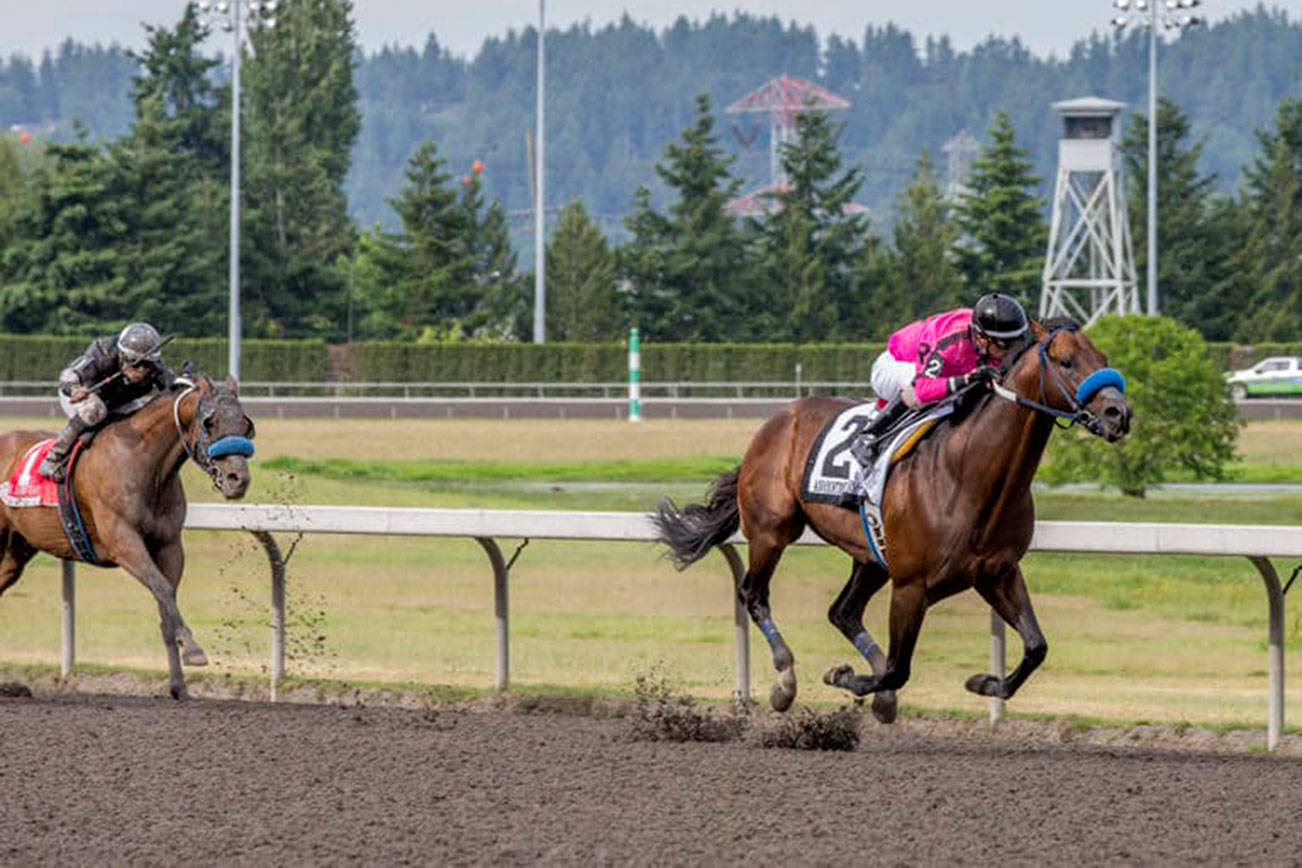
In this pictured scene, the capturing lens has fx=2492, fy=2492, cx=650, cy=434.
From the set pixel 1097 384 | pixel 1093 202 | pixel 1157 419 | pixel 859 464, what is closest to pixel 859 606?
pixel 859 464

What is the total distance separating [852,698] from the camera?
29.8ft

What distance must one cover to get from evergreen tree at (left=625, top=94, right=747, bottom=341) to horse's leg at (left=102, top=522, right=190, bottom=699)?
49367 millimetres

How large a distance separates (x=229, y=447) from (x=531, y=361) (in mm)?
43189

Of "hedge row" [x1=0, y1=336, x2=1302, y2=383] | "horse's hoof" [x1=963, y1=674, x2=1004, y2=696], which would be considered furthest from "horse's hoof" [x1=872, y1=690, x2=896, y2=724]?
"hedge row" [x1=0, y1=336, x2=1302, y2=383]

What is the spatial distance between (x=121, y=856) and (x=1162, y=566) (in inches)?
442

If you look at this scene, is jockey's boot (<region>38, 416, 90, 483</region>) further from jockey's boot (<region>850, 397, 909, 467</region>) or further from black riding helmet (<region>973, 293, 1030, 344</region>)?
black riding helmet (<region>973, 293, 1030, 344</region>)

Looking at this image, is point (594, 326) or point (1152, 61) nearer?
point (1152, 61)

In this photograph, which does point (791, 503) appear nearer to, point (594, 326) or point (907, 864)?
point (907, 864)

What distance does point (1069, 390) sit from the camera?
684cm

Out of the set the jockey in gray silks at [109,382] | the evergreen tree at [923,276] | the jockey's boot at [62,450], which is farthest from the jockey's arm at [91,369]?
the evergreen tree at [923,276]

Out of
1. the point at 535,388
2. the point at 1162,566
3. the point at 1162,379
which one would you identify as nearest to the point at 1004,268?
the point at 535,388

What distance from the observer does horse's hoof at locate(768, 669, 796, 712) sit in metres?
7.95

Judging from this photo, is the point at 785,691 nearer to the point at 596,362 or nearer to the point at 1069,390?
the point at 1069,390

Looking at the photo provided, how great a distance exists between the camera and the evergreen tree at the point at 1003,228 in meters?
59.4
